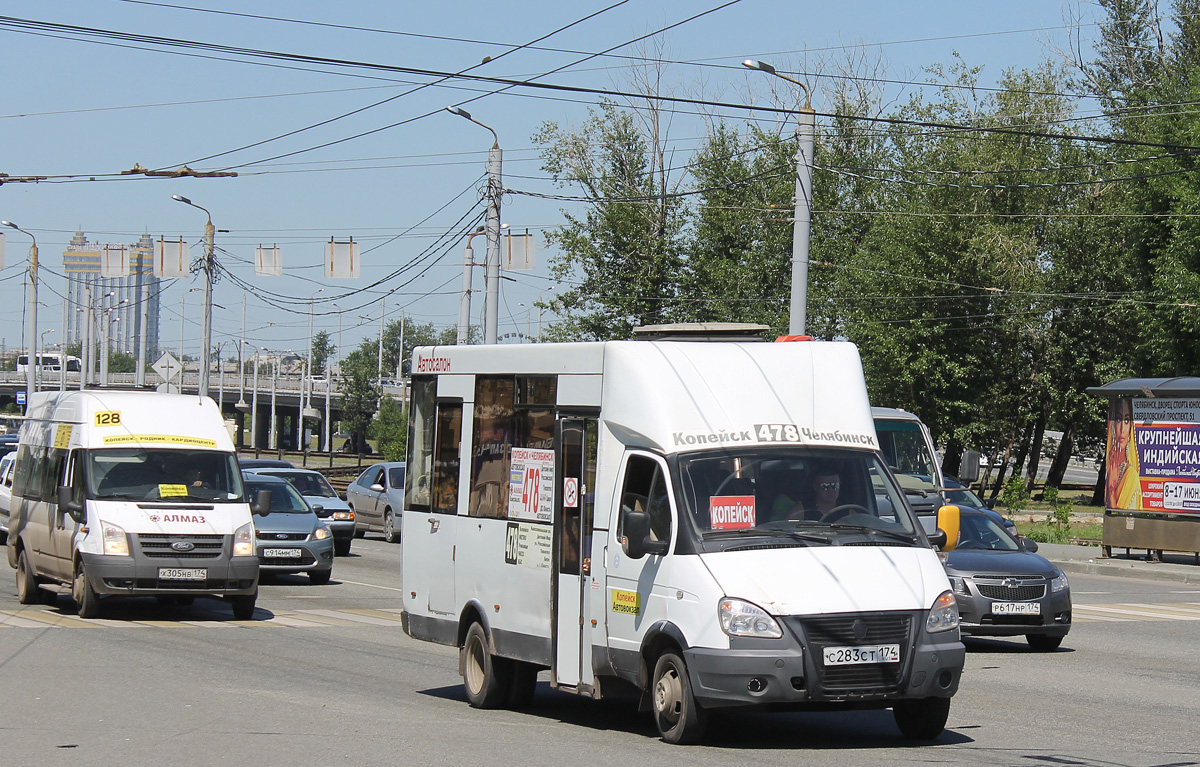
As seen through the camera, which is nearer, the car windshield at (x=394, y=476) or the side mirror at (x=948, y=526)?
the side mirror at (x=948, y=526)

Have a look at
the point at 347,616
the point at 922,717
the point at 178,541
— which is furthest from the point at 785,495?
the point at 347,616

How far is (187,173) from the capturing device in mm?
27547

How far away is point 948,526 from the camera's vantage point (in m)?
9.53

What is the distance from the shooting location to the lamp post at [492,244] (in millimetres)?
28375

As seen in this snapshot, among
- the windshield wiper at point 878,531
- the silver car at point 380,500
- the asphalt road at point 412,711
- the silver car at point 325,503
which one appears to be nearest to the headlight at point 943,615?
the windshield wiper at point 878,531

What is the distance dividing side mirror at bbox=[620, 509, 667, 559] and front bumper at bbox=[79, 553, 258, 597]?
28.9ft

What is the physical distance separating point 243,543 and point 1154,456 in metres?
A: 19.2

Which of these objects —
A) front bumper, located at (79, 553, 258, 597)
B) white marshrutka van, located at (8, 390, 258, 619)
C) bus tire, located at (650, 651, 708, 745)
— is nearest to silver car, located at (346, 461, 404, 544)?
white marshrutka van, located at (8, 390, 258, 619)

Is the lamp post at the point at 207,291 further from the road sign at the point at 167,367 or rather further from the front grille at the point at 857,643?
the front grille at the point at 857,643

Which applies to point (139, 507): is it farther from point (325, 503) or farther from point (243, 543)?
point (325, 503)

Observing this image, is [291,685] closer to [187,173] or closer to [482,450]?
[482,450]

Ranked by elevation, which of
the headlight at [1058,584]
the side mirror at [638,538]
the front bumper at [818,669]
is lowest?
the headlight at [1058,584]

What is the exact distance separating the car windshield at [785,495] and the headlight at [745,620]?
22.0 inches

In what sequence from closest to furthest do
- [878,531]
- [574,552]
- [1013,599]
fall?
[878,531]
[574,552]
[1013,599]
